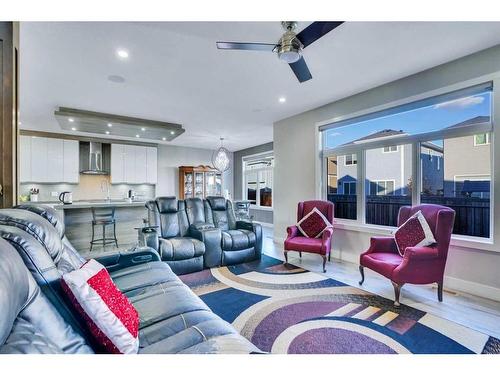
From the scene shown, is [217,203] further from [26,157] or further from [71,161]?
[26,157]

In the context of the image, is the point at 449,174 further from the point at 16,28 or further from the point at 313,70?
the point at 16,28

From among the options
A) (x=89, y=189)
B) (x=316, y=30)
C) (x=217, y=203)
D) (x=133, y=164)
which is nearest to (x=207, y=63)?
(x=316, y=30)

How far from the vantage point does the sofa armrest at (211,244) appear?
3.44m

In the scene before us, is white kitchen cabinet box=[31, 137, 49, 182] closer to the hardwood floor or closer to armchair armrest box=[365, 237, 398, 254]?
the hardwood floor

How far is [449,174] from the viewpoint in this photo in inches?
118

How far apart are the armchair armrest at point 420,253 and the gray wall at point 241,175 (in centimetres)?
511

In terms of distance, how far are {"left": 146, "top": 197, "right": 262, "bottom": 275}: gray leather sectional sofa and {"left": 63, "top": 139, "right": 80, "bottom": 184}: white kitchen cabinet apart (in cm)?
399

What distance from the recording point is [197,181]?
7.76 meters

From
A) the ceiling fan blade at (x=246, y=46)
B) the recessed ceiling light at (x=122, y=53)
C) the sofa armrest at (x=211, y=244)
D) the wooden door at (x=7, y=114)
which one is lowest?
the sofa armrest at (x=211, y=244)

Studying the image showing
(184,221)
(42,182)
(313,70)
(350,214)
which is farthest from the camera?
(42,182)

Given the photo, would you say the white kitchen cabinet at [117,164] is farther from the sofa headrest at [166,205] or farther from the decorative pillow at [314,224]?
the decorative pillow at [314,224]

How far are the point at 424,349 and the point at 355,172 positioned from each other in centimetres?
272

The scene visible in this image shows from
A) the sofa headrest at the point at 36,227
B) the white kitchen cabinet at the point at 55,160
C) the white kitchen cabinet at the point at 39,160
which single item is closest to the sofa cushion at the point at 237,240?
the sofa headrest at the point at 36,227
